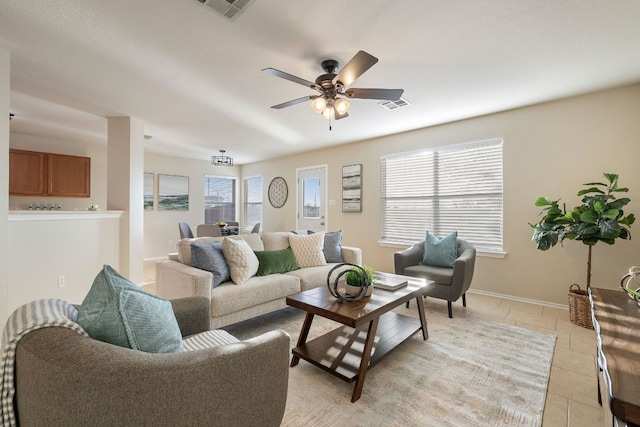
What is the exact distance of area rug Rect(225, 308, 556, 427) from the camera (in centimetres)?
161

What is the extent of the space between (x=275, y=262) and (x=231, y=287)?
2.10 feet

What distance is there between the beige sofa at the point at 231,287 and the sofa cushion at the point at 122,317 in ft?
4.18

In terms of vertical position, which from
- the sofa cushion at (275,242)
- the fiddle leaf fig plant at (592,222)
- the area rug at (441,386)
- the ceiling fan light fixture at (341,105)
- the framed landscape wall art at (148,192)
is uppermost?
the ceiling fan light fixture at (341,105)

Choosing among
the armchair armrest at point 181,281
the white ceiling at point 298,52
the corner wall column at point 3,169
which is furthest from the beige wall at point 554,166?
the corner wall column at point 3,169

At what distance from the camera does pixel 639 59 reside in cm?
249

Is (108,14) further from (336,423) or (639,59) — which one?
(639,59)

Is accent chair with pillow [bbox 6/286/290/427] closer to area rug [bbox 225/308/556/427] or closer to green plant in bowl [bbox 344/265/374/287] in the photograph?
area rug [bbox 225/308/556/427]

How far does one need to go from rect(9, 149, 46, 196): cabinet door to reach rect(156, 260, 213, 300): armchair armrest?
4.09m

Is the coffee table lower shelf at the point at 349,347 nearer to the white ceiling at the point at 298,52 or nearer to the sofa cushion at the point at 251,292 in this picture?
the sofa cushion at the point at 251,292

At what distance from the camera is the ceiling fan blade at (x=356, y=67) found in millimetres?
1906

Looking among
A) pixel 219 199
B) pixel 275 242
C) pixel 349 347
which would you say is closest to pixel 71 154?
pixel 219 199

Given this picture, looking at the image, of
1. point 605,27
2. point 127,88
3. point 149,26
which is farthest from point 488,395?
point 127,88

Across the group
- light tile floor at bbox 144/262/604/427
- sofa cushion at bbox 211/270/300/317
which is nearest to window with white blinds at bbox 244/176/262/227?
light tile floor at bbox 144/262/604/427

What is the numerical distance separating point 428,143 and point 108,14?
4042 millimetres
